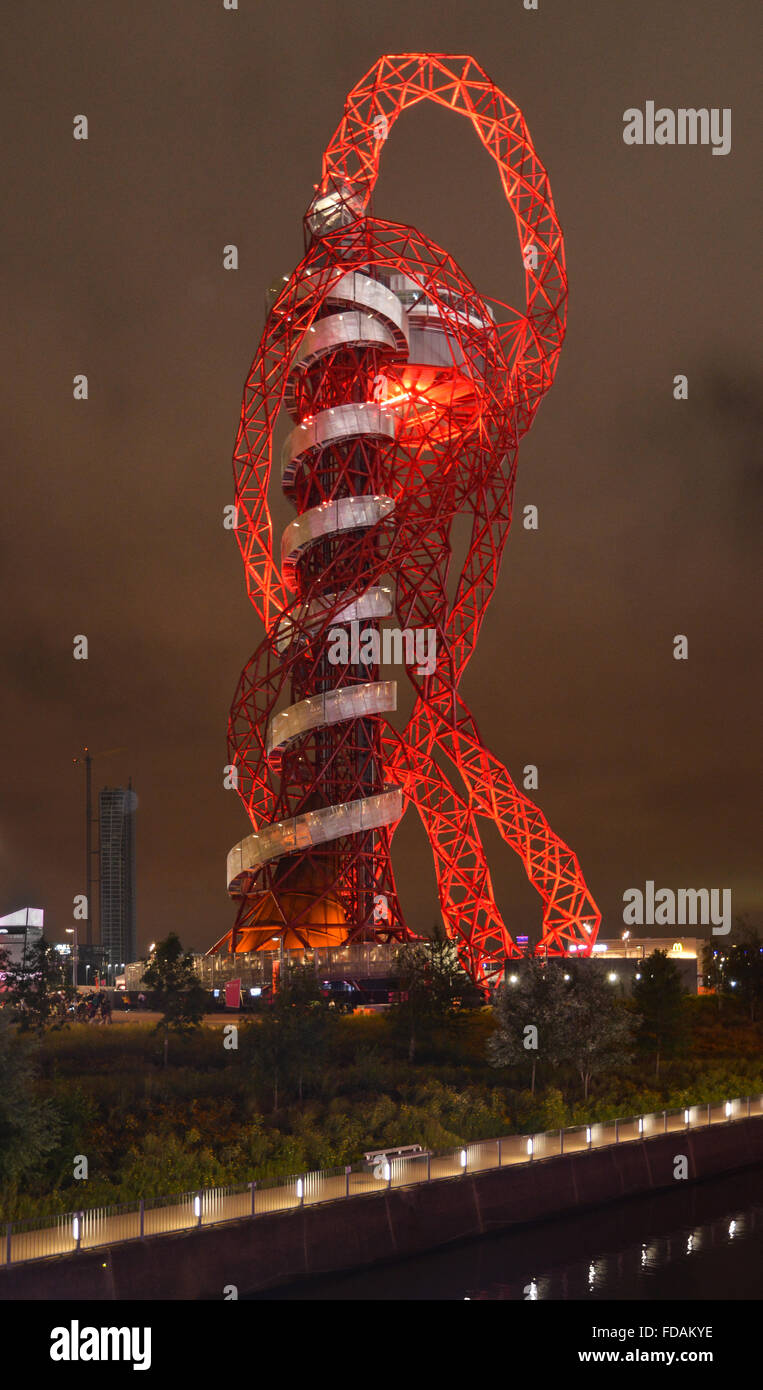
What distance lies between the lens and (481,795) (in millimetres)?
59562

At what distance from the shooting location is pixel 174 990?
3819 centimetres

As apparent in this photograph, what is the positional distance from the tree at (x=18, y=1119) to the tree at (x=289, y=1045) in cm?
841

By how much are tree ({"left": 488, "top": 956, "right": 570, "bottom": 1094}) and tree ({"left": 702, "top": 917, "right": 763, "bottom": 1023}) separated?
23.1m

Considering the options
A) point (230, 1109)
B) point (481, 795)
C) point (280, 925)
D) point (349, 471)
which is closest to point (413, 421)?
point (349, 471)

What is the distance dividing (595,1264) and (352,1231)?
16.3 ft

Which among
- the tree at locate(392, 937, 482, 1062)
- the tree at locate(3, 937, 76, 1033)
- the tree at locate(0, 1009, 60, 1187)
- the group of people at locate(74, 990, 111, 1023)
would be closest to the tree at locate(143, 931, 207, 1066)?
the tree at locate(3, 937, 76, 1033)

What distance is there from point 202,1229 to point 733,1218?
13.5 m

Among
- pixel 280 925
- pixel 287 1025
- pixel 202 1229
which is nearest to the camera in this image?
pixel 202 1229

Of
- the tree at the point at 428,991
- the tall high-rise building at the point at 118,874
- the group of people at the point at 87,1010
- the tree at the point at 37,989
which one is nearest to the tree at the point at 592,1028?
the tree at the point at 428,991

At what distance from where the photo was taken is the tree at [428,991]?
40094mm

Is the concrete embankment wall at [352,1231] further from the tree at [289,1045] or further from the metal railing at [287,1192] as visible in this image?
the tree at [289,1045]

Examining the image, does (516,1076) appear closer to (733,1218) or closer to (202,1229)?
(733,1218)

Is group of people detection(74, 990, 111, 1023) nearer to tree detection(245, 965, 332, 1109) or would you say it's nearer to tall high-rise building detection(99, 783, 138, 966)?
tree detection(245, 965, 332, 1109)
